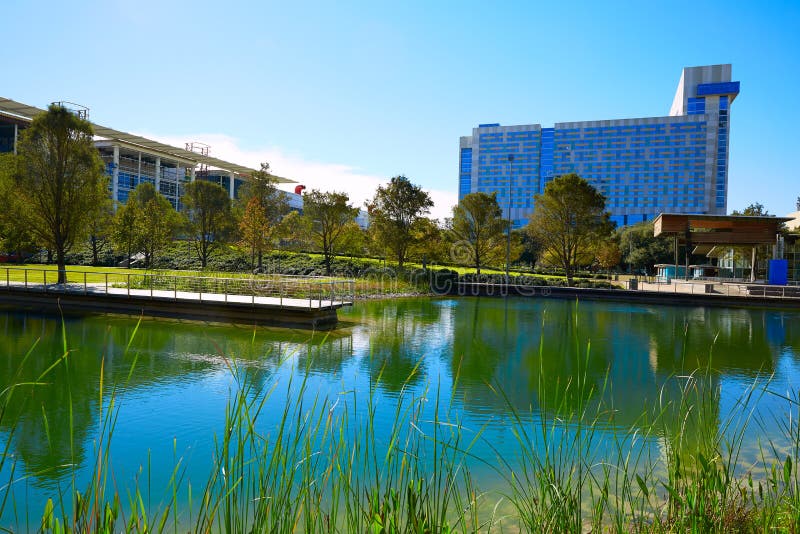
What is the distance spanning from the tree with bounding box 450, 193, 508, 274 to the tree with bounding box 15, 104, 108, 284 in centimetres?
2050

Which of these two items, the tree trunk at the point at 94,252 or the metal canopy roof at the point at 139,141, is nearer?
the tree trunk at the point at 94,252

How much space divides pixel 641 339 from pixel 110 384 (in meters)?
12.9

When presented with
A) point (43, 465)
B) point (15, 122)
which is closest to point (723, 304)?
point (43, 465)

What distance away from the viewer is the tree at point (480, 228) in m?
34.0

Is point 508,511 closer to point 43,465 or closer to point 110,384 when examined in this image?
point 43,465

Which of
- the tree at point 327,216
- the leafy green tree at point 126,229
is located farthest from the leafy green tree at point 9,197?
the tree at point 327,216

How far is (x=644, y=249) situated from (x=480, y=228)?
94.3 feet

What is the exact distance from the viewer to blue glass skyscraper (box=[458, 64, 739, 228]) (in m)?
108

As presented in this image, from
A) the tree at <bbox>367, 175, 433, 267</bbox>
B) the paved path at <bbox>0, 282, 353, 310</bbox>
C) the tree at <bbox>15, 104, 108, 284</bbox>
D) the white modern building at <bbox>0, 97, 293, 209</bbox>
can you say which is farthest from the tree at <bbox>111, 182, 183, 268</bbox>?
the white modern building at <bbox>0, 97, 293, 209</bbox>

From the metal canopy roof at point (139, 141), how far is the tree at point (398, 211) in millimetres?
12133

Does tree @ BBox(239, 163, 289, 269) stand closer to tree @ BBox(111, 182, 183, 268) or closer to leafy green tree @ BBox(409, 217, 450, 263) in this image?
tree @ BBox(111, 182, 183, 268)

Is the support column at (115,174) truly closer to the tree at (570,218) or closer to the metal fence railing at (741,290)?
the tree at (570,218)

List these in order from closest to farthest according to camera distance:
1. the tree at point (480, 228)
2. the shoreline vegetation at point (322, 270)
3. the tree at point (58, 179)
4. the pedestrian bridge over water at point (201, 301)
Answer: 1. the pedestrian bridge over water at point (201, 301)
2. the tree at point (58, 179)
3. the shoreline vegetation at point (322, 270)
4. the tree at point (480, 228)

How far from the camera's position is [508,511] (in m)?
4.78
